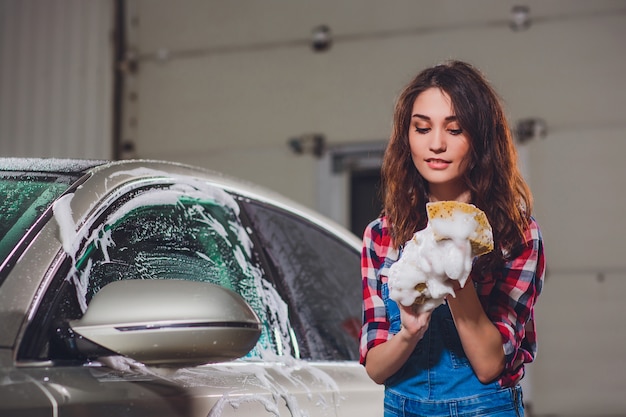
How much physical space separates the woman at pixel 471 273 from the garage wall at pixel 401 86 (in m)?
3.42

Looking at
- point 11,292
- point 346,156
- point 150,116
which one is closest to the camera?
point 11,292

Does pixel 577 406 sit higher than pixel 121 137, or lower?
lower

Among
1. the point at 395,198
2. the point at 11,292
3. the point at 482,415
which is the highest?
the point at 395,198

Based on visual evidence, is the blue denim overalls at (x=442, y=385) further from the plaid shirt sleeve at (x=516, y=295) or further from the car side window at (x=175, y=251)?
the car side window at (x=175, y=251)

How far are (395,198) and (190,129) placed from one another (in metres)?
5.01

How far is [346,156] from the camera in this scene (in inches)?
253

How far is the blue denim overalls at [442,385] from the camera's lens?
5.80ft

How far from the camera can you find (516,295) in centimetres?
182

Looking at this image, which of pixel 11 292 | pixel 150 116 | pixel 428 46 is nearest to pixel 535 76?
pixel 428 46

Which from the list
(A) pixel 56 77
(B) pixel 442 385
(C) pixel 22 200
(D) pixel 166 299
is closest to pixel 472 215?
(B) pixel 442 385

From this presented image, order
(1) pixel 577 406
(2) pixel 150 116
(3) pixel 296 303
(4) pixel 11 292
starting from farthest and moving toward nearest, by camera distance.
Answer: (2) pixel 150 116
(1) pixel 577 406
(3) pixel 296 303
(4) pixel 11 292

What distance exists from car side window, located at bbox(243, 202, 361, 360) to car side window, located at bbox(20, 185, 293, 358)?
0.08 meters

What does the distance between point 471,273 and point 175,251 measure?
75cm

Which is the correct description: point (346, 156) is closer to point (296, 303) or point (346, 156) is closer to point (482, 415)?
point (296, 303)
